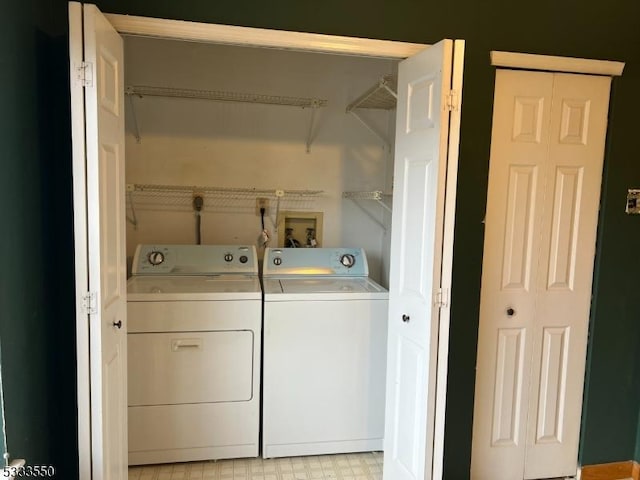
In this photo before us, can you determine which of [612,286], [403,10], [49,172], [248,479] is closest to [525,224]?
[612,286]

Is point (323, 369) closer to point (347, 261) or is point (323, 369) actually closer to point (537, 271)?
point (347, 261)

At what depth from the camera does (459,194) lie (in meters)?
2.11

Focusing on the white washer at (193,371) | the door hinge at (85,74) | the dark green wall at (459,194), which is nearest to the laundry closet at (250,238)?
the white washer at (193,371)

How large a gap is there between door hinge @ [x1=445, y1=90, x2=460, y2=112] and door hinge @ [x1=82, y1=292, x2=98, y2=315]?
4.53 ft

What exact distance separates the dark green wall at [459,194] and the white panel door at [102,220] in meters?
0.16

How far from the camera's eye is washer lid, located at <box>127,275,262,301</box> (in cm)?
229

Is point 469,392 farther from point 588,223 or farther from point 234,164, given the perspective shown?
point 234,164

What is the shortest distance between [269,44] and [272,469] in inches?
80.1

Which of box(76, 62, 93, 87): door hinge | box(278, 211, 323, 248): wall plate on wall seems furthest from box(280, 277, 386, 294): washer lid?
box(76, 62, 93, 87): door hinge

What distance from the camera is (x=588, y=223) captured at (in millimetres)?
2273

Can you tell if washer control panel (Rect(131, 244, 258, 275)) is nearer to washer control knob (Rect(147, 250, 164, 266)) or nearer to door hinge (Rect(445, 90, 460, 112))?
washer control knob (Rect(147, 250, 164, 266))

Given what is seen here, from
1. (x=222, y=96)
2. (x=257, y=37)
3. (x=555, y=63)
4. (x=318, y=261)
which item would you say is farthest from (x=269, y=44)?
(x=318, y=261)

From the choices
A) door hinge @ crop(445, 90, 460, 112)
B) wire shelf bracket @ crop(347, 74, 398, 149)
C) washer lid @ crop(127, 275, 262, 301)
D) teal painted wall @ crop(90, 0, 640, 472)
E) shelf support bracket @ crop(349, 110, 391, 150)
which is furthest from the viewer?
shelf support bracket @ crop(349, 110, 391, 150)

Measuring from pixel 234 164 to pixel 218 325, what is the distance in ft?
3.61
